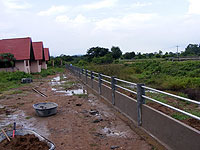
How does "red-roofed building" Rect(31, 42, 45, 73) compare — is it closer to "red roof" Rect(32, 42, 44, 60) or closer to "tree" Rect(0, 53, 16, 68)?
"red roof" Rect(32, 42, 44, 60)

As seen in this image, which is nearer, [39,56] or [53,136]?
[53,136]

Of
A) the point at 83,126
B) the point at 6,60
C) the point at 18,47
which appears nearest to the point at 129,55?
the point at 18,47

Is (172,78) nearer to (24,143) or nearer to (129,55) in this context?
(24,143)

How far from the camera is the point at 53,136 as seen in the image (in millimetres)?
5777

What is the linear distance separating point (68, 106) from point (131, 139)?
4.54m

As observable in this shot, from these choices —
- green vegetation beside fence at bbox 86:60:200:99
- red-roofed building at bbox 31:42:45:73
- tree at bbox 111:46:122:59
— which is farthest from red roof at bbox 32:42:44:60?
tree at bbox 111:46:122:59

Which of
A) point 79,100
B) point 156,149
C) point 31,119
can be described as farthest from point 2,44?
point 156,149

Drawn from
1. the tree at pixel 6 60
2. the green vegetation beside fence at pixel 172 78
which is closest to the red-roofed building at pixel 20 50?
the tree at pixel 6 60

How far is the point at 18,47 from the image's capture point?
99.5ft

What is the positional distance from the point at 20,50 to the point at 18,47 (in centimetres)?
95

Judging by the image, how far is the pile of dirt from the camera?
4.39 meters

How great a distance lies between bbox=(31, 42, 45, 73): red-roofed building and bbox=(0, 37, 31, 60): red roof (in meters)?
4.32

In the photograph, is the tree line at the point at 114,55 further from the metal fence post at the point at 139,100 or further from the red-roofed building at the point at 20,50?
the metal fence post at the point at 139,100

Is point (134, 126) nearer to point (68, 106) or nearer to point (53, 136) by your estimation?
point (53, 136)
